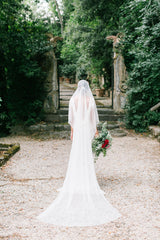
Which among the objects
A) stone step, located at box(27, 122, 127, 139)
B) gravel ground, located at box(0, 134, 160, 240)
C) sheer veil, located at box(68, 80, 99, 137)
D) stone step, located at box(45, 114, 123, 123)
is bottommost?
gravel ground, located at box(0, 134, 160, 240)

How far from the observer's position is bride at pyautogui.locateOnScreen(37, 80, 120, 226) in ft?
11.3

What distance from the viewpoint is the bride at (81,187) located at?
3.43 metres

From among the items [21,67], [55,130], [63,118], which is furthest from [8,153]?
[63,118]

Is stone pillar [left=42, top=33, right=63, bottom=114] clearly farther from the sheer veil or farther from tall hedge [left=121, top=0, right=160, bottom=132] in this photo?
the sheer veil

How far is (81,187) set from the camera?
4109 millimetres

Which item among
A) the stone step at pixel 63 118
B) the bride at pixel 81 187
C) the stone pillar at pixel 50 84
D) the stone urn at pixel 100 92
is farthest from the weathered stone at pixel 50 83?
the stone urn at pixel 100 92

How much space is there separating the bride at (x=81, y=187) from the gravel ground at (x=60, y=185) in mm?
162

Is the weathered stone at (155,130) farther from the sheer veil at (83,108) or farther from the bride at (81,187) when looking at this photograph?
the sheer veil at (83,108)

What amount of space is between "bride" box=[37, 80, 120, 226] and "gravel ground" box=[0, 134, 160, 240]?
0.53 feet

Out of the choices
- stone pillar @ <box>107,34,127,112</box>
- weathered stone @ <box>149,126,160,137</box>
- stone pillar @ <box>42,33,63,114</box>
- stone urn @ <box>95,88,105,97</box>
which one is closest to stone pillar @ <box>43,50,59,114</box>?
stone pillar @ <box>42,33,63,114</box>

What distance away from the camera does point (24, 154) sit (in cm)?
693

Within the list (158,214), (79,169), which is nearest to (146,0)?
(79,169)

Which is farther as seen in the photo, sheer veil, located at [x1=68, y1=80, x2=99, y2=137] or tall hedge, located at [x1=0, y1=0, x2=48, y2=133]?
tall hedge, located at [x1=0, y1=0, x2=48, y2=133]

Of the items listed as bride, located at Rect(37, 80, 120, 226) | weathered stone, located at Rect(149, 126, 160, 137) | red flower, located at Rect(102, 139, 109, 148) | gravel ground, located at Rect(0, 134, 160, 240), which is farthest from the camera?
weathered stone, located at Rect(149, 126, 160, 137)
